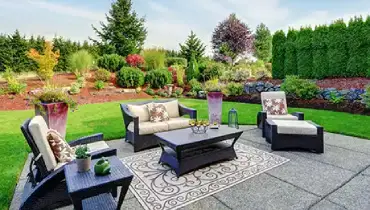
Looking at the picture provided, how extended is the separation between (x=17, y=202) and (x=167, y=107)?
2995 mm

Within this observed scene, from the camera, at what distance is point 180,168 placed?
2885 mm

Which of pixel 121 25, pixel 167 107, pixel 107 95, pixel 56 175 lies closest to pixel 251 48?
pixel 121 25

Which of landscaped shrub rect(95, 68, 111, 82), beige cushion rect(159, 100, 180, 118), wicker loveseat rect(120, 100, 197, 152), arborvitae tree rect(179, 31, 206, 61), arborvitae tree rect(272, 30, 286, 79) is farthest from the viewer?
arborvitae tree rect(179, 31, 206, 61)

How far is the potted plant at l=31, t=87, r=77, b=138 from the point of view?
141 inches

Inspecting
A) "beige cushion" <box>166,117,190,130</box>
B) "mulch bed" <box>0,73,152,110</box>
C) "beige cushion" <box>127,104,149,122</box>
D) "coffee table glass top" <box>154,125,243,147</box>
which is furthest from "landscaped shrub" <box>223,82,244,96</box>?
"coffee table glass top" <box>154,125,243,147</box>

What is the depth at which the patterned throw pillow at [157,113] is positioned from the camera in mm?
4410

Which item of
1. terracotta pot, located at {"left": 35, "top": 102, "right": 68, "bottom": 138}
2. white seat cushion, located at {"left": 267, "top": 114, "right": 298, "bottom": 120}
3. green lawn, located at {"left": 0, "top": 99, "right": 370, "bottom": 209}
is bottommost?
green lawn, located at {"left": 0, "top": 99, "right": 370, "bottom": 209}

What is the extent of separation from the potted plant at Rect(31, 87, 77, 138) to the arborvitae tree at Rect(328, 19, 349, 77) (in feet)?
30.0

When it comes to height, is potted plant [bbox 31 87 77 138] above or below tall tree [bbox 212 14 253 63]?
below

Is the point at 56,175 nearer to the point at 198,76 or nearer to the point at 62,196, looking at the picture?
the point at 62,196

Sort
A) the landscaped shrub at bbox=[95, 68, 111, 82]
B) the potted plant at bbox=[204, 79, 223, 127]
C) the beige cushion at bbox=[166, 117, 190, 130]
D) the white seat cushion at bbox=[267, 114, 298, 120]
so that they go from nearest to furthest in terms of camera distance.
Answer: the beige cushion at bbox=[166, 117, 190, 130], the white seat cushion at bbox=[267, 114, 298, 120], the potted plant at bbox=[204, 79, 223, 127], the landscaped shrub at bbox=[95, 68, 111, 82]

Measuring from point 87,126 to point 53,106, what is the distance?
2.01 m

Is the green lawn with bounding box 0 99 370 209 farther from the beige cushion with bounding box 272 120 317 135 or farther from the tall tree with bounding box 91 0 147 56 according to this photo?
the tall tree with bounding box 91 0 147 56

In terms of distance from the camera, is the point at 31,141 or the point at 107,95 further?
the point at 107,95
